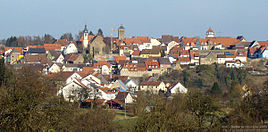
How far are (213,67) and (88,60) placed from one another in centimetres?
2136

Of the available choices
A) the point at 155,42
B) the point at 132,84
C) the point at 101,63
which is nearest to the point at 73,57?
the point at 101,63

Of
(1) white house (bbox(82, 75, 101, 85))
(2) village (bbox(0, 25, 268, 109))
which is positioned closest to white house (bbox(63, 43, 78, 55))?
(2) village (bbox(0, 25, 268, 109))

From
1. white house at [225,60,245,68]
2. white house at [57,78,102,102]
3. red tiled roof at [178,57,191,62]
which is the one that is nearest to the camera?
white house at [57,78,102,102]

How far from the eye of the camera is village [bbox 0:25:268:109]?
5396 centimetres

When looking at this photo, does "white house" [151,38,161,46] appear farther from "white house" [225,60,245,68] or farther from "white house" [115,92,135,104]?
"white house" [115,92,135,104]

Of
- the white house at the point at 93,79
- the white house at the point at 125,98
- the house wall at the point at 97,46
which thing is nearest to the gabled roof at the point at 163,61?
the white house at the point at 93,79

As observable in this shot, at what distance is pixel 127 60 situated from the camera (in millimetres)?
70438

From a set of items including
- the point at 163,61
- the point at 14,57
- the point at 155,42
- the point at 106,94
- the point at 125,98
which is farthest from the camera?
the point at 155,42

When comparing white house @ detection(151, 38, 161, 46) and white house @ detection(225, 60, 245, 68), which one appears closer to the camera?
white house @ detection(225, 60, 245, 68)

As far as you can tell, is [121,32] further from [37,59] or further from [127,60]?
[37,59]

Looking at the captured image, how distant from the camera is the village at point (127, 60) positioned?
5396 cm

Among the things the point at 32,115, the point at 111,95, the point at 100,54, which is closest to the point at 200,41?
the point at 100,54

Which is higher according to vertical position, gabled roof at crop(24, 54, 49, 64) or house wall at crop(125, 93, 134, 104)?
gabled roof at crop(24, 54, 49, 64)

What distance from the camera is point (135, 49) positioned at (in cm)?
7988
